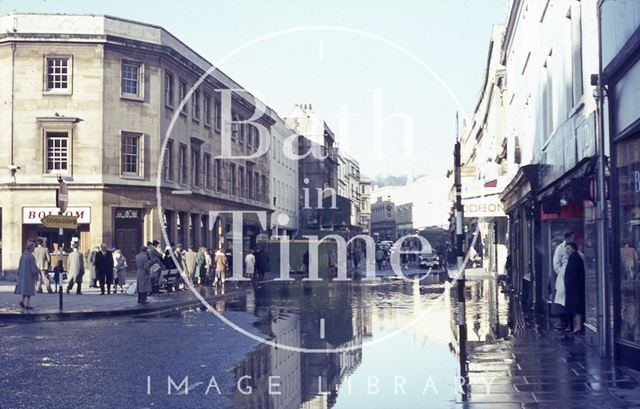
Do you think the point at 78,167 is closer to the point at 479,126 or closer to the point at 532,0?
the point at 532,0

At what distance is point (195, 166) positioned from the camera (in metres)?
44.8

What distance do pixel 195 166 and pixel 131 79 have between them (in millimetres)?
7630

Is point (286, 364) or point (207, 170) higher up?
point (207, 170)

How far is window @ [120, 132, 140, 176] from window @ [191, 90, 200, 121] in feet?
20.3

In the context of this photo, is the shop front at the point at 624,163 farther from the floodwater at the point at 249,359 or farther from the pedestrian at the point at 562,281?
the pedestrian at the point at 562,281

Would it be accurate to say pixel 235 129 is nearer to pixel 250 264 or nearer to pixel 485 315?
pixel 250 264

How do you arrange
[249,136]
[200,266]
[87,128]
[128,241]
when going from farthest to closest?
[249,136]
[128,241]
[87,128]
[200,266]

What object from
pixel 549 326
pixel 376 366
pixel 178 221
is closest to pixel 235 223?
pixel 178 221

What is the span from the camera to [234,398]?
28.7 ft

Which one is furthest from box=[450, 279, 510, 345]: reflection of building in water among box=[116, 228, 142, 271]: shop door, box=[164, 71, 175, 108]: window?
box=[164, 71, 175, 108]: window

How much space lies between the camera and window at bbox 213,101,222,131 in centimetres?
4834

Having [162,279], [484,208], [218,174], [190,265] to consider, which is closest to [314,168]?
[218,174]

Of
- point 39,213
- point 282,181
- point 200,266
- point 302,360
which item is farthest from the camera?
point 282,181

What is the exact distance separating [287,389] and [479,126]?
59722 mm
